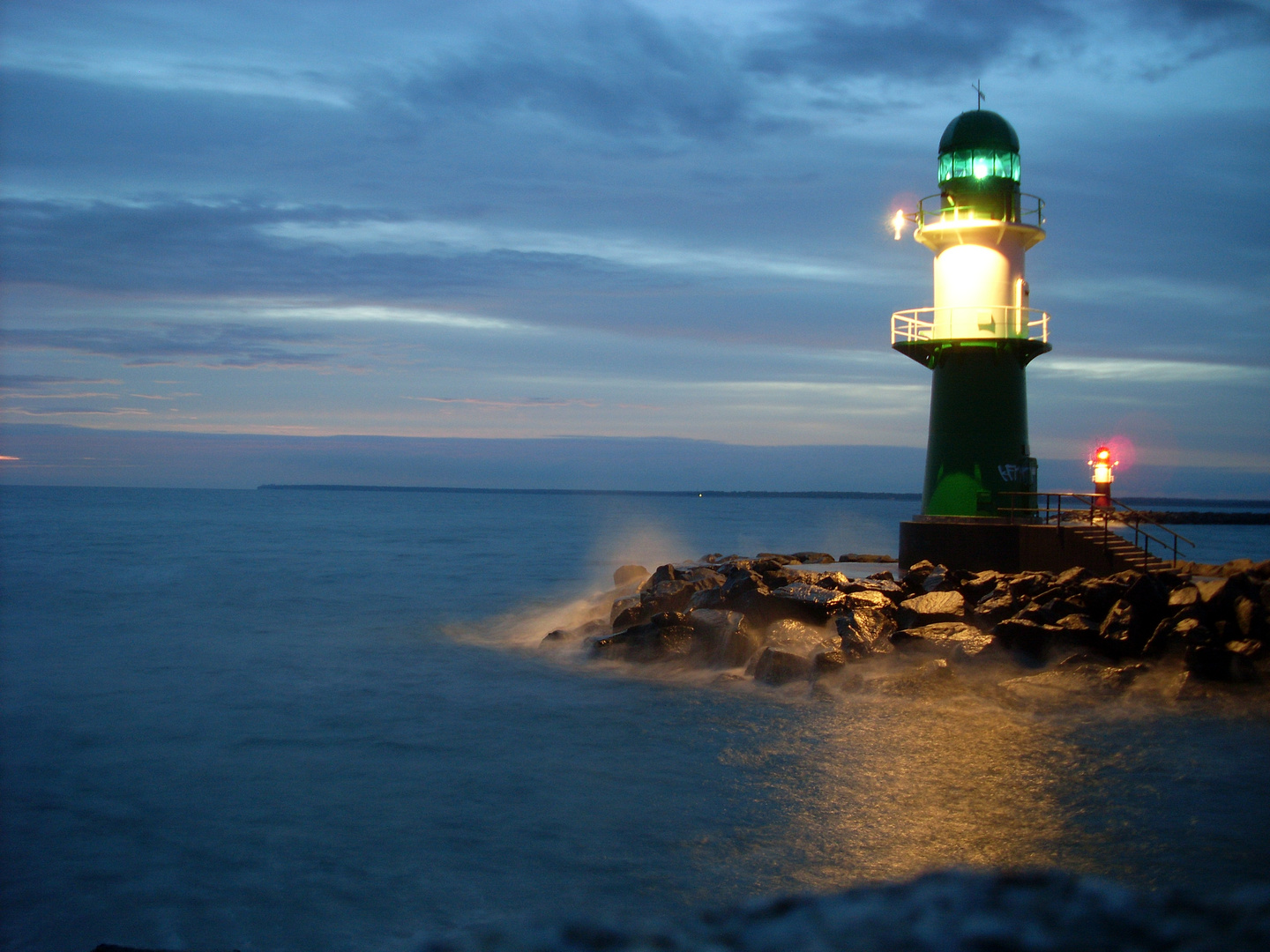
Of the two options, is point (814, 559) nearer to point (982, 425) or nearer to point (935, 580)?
point (982, 425)

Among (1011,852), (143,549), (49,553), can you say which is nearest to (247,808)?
(1011,852)

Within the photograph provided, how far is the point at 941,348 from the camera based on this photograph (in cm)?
1483

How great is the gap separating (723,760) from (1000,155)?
11.3 meters

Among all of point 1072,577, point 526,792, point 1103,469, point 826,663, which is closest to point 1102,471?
point 1103,469

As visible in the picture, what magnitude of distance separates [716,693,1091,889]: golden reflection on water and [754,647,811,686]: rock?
93 cm

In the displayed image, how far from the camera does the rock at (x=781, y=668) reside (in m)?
10.7

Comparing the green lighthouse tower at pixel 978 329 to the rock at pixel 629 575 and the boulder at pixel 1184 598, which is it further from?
the rock at pixel 629 575

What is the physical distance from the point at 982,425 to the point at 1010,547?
2000 millimetres

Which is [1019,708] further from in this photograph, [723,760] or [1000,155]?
[1000,155]

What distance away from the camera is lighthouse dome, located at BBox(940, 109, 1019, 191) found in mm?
14859

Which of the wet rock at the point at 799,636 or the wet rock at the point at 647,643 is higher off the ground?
the wet rock at the point at 799,636

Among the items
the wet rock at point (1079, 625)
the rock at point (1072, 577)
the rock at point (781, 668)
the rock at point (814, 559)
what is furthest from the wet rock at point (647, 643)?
the rock at point (814, 559)

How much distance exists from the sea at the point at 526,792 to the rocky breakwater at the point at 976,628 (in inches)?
16.8

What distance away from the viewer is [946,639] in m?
11.0
